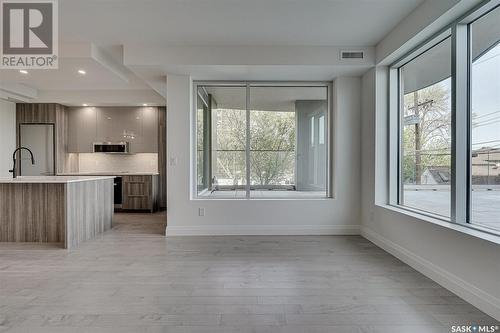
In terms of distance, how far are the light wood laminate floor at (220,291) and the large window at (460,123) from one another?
2.63 feet

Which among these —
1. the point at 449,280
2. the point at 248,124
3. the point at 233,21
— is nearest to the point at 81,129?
the point at 248,124

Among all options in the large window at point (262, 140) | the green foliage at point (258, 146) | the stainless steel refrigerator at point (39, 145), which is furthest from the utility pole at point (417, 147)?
the stainless steel refrigerator at point (39, 145)

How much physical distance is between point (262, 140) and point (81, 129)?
194 inches

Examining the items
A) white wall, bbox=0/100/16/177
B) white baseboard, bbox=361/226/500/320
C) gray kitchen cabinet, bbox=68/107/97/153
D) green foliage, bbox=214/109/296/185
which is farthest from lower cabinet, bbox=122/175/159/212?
white baseboard, bbox=361/226/500/320

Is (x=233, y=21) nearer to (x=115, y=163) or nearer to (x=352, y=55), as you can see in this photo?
(x=352, y=55)

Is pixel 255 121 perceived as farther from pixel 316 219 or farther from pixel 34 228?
pixel 34 228

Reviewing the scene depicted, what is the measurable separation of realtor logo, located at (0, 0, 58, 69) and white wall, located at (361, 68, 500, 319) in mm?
4151

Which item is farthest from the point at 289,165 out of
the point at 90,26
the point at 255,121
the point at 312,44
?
the point at 90,26

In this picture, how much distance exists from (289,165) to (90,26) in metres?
3.40

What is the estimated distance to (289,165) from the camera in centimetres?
489

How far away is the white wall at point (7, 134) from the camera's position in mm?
6414

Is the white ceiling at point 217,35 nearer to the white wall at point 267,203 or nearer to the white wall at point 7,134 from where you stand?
the white wall at point 267,203

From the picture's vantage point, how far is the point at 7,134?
655cm

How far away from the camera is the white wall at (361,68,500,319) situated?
222 cm
